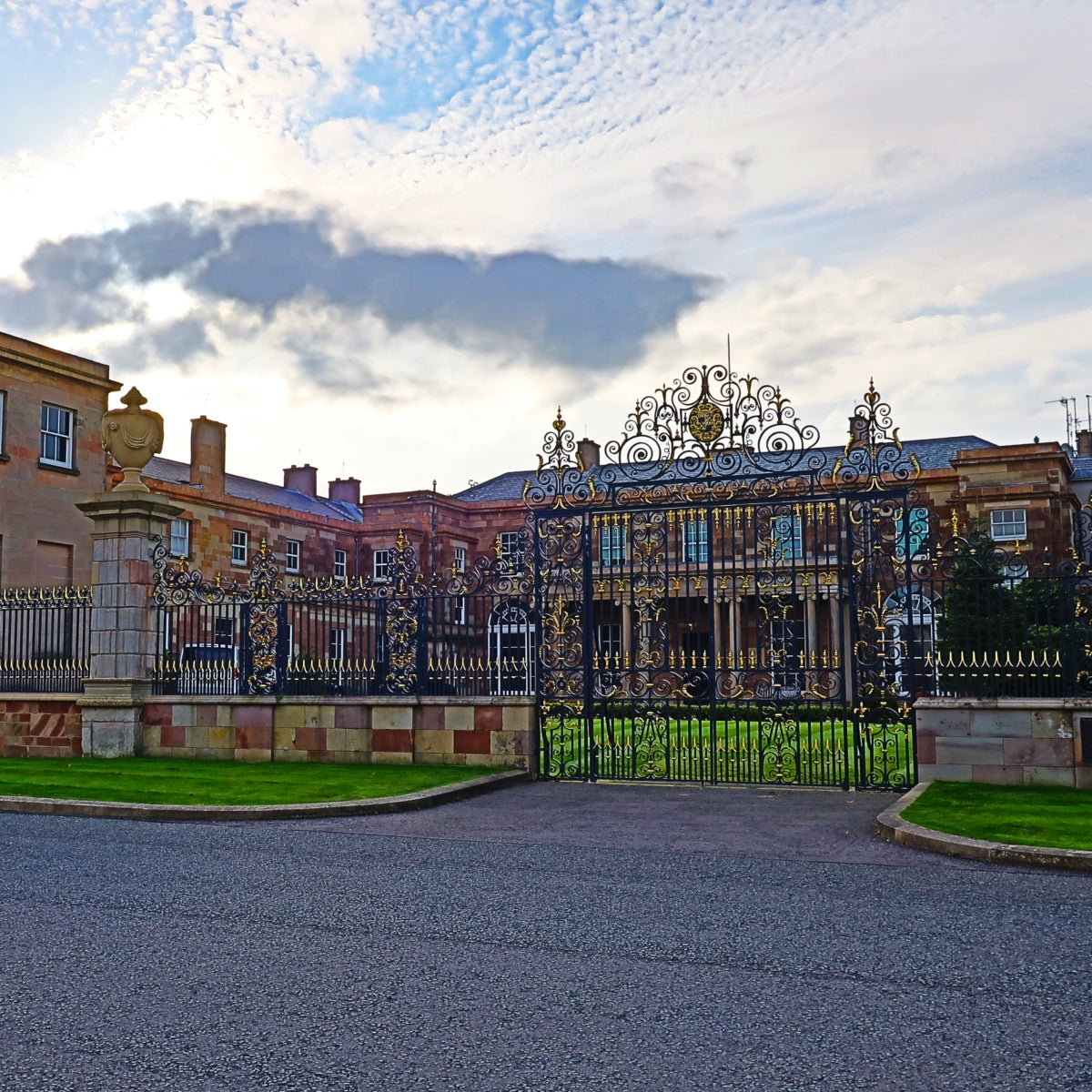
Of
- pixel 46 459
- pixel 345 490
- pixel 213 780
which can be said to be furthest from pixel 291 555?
pixel 213 780

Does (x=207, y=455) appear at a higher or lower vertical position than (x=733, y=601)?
higher

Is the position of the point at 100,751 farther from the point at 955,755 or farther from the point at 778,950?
the point at 778,950

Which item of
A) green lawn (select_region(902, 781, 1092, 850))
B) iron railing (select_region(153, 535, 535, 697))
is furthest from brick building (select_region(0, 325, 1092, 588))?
green lawn (select_region(902, 781, 1092, 850))

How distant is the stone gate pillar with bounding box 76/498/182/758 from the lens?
15.8m

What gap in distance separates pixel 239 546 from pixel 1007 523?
87.0 ft

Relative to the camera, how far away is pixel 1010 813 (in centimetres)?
966

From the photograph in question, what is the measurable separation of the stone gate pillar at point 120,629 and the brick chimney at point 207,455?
24163 millimetres

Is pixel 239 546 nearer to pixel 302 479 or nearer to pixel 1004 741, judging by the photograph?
pixel 302 479

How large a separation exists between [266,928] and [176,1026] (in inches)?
64.7

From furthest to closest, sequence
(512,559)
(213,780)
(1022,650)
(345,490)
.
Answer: (345,490)
(512,559)
(213,780)
(1022,650)

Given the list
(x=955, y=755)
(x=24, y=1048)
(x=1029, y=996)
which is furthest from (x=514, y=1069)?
(x=955, y=755)

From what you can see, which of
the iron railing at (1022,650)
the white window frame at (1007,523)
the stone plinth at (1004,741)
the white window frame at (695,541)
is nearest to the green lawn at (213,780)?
the white window frame at (695,541)

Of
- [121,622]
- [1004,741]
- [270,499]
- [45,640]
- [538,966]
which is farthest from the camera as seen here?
[270,499]

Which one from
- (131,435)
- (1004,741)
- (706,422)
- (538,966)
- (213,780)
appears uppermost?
(131,435)
